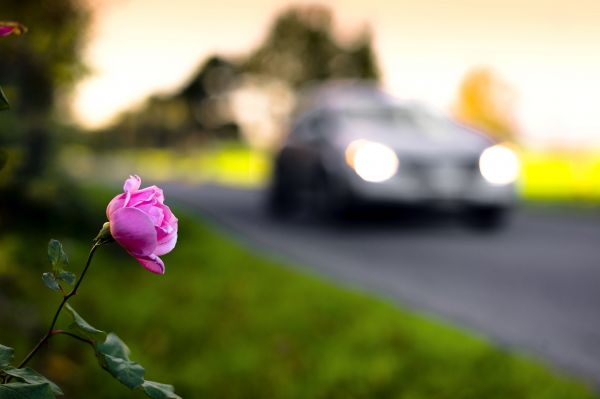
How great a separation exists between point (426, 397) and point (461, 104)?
1789 inches

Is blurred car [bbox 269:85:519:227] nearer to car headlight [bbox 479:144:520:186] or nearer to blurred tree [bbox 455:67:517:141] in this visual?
car headlight [bbox 479:144:520:186]

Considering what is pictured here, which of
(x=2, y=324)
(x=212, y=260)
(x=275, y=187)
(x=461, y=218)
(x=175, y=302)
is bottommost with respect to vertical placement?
(x=2, y=324)

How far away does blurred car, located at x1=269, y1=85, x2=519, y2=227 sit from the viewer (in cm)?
995

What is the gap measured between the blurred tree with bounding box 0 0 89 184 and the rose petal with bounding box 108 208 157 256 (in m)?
0.71

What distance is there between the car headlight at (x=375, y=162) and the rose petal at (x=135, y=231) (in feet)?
28.5

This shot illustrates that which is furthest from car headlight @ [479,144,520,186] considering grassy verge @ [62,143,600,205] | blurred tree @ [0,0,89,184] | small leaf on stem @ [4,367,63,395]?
small leaf on stem @ [4,367,63,395]

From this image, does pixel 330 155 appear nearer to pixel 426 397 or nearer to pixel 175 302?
pixel 175 302

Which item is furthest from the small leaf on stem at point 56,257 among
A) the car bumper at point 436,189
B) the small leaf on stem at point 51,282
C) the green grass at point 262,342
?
the car bumper at point 436,189

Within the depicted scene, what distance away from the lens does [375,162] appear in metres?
9.95

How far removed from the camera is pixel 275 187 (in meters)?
12.6

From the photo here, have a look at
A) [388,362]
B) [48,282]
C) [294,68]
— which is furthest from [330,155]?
[294,68]

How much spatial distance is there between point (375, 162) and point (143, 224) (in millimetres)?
8794

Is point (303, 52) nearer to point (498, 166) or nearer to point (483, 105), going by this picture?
point (483, 105)

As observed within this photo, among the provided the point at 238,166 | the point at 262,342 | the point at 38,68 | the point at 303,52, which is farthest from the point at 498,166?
the point at 303,52
